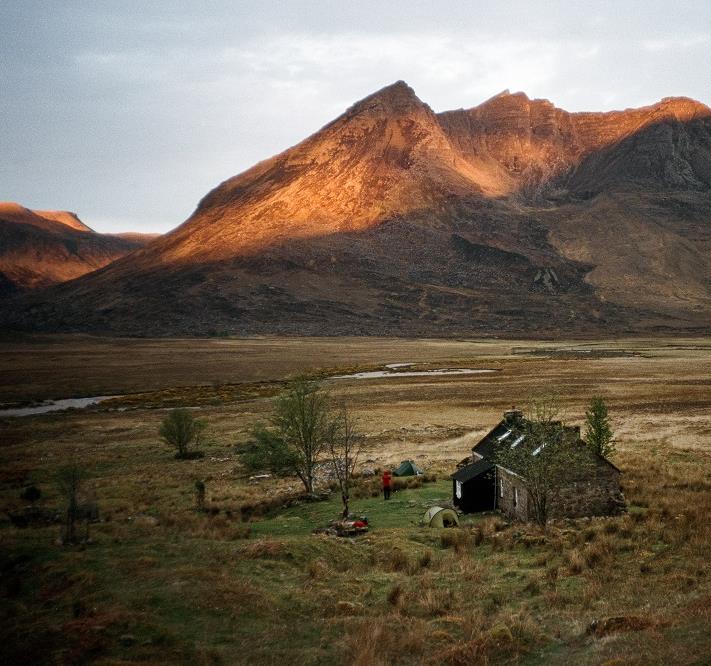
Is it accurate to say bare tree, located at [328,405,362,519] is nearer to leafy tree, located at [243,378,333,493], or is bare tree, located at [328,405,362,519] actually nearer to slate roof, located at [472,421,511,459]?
leafy tree, located at [243,378,333,493]

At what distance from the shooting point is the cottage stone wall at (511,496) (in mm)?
24897

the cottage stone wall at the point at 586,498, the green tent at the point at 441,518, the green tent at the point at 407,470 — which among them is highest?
the cottage stone wall at the point at 586,498

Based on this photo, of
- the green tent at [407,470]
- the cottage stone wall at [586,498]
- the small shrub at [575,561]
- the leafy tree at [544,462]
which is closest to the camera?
the small shrub at [575,561]

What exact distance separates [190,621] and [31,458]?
3798 cm

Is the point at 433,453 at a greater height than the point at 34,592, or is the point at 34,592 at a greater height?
the point at 34,592

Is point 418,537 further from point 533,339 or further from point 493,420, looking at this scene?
point 533,339

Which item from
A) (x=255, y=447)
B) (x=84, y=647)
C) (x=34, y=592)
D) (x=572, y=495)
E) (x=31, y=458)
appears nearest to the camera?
(x=84, y=647)

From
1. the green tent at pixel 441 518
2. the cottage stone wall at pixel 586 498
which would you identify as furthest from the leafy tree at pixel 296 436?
the cottage stone wall at pixel 586 498

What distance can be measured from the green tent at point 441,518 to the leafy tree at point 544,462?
10.1 ft

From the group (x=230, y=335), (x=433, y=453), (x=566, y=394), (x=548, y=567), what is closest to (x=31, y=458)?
(x=433, y=453)

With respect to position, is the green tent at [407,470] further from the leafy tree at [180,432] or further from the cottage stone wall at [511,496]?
the leafy tree at [180,432]

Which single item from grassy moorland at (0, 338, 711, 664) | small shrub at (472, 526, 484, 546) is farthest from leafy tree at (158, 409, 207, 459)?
small shrub at (472, 526, 484, 546)

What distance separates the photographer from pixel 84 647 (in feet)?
41.5

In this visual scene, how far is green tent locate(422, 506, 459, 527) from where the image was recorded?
2491cm
